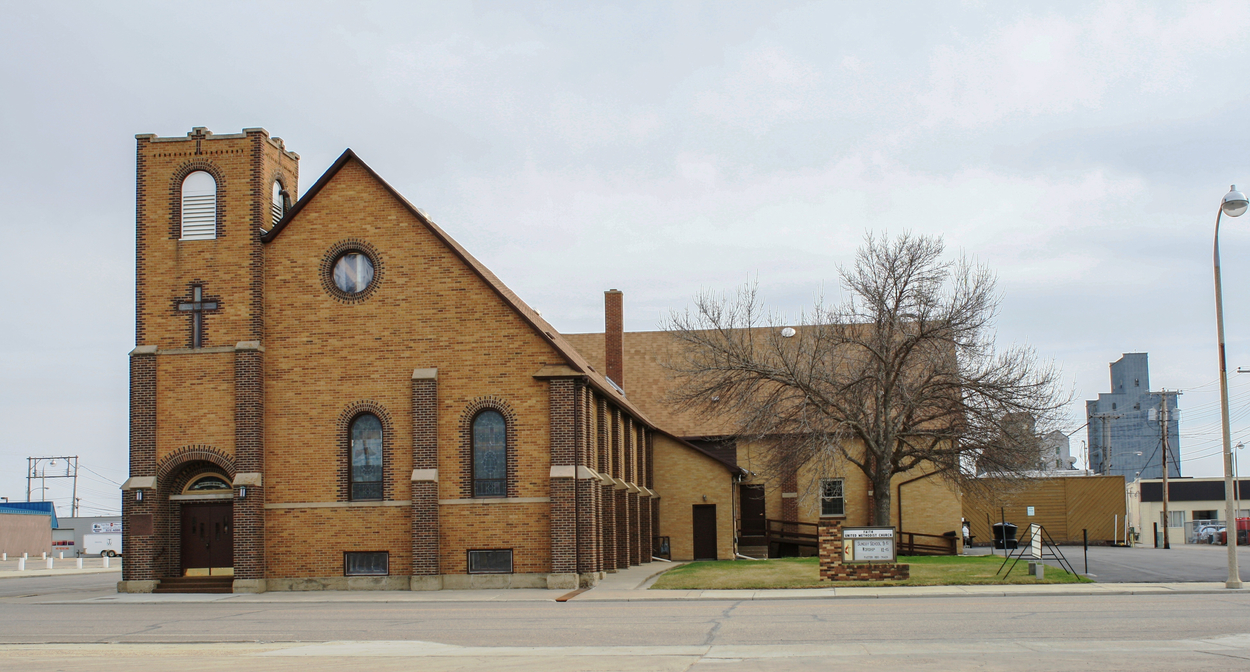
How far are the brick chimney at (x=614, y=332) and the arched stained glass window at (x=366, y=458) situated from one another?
18645 millimetres

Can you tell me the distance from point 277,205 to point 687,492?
60.3 feet

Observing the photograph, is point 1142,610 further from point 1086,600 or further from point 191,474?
point 191,474

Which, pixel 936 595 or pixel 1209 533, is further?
pixel 1209 533

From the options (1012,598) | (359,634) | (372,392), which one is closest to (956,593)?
(1012,598)

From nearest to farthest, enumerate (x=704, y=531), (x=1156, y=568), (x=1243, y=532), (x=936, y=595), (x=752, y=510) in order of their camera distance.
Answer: (x=936, y=595)
(x=1156, y=568)
(x=704, y=531)
(x=752, y=510)
(x=1243, y=532)

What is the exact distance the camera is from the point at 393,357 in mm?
27750

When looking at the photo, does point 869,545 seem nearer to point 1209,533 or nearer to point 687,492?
point 687,492

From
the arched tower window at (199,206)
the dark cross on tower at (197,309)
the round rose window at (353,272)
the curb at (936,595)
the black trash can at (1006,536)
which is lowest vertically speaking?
the black trash can at (1006,536)

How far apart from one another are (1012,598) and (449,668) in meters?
13.1

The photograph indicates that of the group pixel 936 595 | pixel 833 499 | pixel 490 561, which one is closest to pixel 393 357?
pixel 490 561

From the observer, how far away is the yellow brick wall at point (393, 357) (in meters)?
27.0

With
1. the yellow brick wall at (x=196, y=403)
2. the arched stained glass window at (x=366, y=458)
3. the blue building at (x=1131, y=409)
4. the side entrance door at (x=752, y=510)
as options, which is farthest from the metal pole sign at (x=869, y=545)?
the blue building at (x=1131, y=409)

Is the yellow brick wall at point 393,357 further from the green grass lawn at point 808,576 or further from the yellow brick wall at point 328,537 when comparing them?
the green grass lawn at point 808,576

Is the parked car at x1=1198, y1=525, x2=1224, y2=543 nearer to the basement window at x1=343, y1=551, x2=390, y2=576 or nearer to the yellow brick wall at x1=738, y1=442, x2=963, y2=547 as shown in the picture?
the yellow brick wall at x1=738, y1=442, x2=963, y2=547
